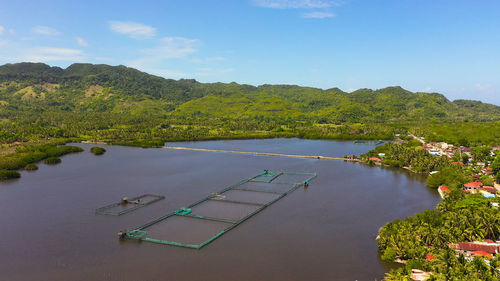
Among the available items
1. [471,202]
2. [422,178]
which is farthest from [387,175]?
[471,202]

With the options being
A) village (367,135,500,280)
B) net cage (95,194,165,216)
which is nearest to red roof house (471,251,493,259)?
village (367,135,500,280)

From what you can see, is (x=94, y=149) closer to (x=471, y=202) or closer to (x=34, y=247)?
(x=34, y=247)

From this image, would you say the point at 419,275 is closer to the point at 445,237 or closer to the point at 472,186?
the point at 445,237

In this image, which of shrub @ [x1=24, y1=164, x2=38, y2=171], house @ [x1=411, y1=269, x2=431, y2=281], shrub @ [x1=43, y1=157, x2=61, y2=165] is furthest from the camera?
shrub @ [x1=43, y1=157, x2=61, y2=165]

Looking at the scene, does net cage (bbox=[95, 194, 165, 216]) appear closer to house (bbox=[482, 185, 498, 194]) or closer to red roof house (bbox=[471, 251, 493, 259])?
red roof house (bbox=[471, 251, 493, 259])

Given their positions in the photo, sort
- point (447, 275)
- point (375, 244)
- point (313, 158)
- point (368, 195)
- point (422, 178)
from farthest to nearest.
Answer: point (313, 158) < point (422, 178) < point (368, 195) < point (375, 244) < point (447, 275)

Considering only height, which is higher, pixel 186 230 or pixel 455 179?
pixel 455 179

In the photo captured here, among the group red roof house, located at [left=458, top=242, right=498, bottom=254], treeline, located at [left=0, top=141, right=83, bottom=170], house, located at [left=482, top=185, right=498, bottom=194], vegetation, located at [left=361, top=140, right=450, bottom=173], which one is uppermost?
vegetation, located at [left=361, top=140, right=450, bottom=173]
